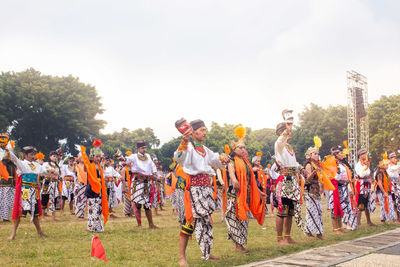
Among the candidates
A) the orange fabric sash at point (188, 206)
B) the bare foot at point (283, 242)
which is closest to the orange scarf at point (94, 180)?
the orange fabric sash at point (188, 206)

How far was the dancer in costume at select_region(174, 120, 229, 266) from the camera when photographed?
5.54 meters

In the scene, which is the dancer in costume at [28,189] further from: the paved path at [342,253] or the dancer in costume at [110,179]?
the dancer in costume at [110,179]

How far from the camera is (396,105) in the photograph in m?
40.8

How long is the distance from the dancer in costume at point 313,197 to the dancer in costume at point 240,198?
172cm

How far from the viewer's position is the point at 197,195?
560 centimetres

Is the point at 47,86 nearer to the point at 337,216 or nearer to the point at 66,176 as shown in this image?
the point at 66,176

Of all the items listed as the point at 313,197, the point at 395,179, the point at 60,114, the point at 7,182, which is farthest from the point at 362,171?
the point at 60,114

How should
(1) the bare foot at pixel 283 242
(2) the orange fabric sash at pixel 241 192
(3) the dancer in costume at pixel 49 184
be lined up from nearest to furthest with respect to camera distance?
1. (2) the orange fabric sash at pixel 241 192
2. (1) the bare foot at pixel 283 242
3. (3) the dancer in costume at pixel 49 184

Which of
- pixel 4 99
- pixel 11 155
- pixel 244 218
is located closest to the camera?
pixel 244 218

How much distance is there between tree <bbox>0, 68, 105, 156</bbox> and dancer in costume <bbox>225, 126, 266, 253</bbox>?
30430 millimetres

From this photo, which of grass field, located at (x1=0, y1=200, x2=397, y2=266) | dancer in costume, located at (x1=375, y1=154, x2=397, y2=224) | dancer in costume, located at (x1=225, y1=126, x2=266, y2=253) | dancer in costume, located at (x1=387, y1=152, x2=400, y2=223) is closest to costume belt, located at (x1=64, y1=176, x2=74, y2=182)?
grass field, located at (x1=0, y1=200, x2=397, y2=266)

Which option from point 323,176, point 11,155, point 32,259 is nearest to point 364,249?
point 323,176

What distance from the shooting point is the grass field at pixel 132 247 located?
575 centimetres

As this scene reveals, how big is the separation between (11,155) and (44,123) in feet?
98.3
